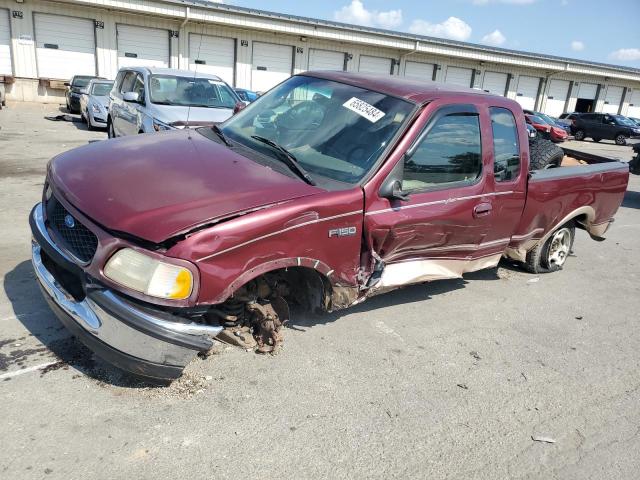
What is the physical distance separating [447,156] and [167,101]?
6063mm

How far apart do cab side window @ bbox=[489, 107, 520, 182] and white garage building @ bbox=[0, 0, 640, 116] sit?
656 inches

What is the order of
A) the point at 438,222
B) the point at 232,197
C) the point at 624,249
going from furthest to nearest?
1. the point at 624,249
2. the point at 438,222
3. the point at 232,197

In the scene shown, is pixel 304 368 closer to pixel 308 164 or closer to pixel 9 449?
pixel 308 164

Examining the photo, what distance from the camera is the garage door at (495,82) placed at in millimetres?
35312

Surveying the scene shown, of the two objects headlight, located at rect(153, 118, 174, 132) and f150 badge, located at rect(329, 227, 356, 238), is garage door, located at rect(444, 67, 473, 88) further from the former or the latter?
f150 badge, located at rect(329, 227, 356, 238)

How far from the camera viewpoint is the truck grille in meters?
2.74

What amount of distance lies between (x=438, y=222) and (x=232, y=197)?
1663 mm

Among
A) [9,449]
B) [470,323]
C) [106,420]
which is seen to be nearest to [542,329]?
[470,323]

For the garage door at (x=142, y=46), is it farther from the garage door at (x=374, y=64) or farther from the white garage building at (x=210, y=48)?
the garage door at (x=374, y=64)

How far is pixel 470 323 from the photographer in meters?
4.36

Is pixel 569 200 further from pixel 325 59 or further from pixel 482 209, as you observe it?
pixel 325 59

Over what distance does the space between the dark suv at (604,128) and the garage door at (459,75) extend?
7.61 metres

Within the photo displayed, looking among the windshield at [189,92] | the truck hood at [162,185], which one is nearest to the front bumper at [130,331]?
the truck hood at [162,185]

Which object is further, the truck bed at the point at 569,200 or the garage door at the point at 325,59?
the garage door at the point at 325,59
